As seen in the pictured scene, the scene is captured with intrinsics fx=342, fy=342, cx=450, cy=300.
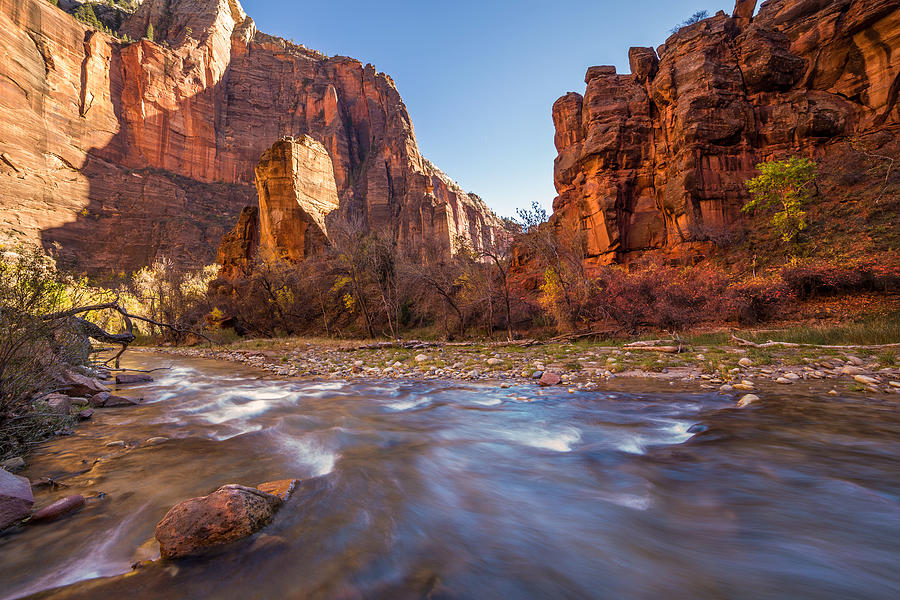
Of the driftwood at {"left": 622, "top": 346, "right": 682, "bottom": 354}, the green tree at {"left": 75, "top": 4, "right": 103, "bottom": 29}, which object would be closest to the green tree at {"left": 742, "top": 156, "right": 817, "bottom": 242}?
the driftwood at {"left": 622, "top": 346, "right": 682, "bottom": 354}

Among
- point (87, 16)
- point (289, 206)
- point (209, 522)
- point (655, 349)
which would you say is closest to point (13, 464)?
point (209, 522)

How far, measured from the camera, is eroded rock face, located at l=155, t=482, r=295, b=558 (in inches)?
90.2

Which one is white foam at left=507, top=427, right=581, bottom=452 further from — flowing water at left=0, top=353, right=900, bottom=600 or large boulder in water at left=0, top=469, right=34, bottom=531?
large boulder in water at left=0, top=469, right=34, bottom=531

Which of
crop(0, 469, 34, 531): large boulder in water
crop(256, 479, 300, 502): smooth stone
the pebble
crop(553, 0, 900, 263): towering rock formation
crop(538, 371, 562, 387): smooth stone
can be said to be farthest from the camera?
crop(553, 0, 900, 263): towering rock formation

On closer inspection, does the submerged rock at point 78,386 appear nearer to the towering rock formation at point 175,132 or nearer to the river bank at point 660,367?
the river bank at point 660,367

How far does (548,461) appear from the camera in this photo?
4156 mm

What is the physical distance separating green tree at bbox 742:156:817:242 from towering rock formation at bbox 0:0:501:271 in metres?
26.9

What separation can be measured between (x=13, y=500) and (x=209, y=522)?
1702 mm

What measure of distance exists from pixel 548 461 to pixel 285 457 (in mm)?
3264

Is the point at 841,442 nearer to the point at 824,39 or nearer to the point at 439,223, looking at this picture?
the point at 824,39

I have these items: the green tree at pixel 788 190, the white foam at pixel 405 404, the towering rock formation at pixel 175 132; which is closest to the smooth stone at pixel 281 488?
the white foam at pixel 405 404

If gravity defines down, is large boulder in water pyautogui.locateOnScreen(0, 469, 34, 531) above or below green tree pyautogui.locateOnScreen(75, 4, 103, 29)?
below

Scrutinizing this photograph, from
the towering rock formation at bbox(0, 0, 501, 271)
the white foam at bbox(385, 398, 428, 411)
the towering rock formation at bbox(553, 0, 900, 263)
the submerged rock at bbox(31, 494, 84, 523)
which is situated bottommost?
the white foam at bbox(385, 398, 428, 411)

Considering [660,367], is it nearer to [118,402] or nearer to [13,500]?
[13,500]
